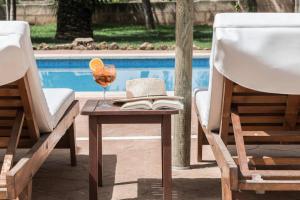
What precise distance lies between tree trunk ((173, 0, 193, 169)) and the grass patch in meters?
10.4

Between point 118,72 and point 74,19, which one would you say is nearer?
point 118,72

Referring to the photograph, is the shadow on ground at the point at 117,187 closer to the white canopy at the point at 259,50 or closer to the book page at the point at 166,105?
the book page at the point at 166,105

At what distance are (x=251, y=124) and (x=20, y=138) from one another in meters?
1.39

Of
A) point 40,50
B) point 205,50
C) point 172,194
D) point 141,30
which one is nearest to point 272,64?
point 172,194

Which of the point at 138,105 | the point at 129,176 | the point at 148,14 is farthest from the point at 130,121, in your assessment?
the point at 148,14

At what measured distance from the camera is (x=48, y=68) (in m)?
12.1

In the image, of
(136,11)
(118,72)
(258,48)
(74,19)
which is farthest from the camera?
(136,11)

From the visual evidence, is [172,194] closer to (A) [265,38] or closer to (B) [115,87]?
(A) [265,38]

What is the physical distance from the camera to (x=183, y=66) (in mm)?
3980

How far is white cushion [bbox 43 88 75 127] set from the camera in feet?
11.4

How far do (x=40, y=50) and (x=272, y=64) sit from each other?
457 inches

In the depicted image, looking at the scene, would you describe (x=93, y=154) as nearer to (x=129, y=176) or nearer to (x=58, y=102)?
(x=58, y=102)

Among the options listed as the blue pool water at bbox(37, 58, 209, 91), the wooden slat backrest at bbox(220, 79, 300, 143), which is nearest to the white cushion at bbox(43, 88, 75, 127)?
the wooden slat backrest at bbox(220, 79, 300, 143)

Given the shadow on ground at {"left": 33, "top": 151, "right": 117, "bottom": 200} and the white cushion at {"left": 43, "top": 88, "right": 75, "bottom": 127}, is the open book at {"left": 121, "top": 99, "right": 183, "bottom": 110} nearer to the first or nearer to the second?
the white cushion at {"left": 43, "top": 88, "right": 75, "bottom": 127}
